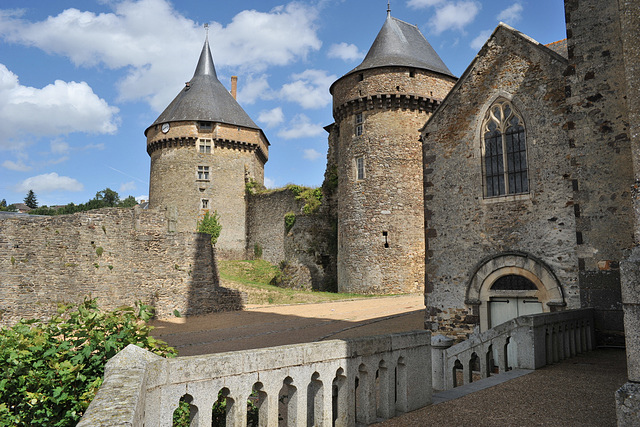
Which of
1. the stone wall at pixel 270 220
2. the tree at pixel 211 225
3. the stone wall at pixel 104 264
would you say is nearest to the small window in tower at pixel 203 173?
the tree at pixel 211 225

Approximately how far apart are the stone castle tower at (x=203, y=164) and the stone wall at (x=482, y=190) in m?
23.8

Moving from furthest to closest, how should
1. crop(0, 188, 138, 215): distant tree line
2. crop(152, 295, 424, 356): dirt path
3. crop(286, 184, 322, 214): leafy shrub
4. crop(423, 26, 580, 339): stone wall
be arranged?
crop(0, 188, 138, 215): distant tree line < crop(286, 184, 322, 214): leafy shrub < crop(152, 295, 424, 356): dirt path < crop(423, 26, 580, 339): stone wall

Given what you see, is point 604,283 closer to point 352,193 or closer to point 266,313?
point 266,313

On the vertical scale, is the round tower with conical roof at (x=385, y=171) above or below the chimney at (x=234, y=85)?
below

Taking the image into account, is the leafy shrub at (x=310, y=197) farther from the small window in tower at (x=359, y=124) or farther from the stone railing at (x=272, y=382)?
the stone railing at (x=272, y=382)

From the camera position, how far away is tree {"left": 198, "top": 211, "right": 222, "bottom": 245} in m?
33.3

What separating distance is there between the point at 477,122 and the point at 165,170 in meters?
27.8

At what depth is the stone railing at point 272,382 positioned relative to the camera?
9.82 feet

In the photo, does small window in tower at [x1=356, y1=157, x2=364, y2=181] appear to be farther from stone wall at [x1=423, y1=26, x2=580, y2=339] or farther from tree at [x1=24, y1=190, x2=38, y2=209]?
tree at [x1=24, y1=190, x2=38, y2=209]

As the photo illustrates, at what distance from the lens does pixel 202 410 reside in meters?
3.49

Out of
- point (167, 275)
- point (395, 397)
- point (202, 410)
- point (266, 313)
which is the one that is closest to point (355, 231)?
point (266, 313)

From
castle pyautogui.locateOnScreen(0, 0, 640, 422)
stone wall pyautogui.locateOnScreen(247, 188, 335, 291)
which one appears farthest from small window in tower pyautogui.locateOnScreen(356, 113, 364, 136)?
castle pyautogui.locateOnScreen(0, 0, 640, 422)

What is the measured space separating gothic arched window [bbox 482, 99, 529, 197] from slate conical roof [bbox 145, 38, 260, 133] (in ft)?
85.8

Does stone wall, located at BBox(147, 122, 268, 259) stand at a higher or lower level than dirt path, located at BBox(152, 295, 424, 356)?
higher
